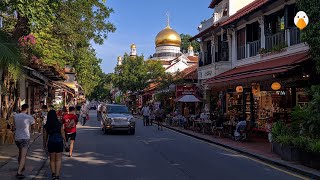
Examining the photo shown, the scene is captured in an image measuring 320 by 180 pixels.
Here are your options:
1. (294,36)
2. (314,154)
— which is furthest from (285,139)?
(294,36)

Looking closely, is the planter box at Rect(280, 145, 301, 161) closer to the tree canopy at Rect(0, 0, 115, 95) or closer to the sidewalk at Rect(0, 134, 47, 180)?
the sidewalk at Rect(0, 134, 47, 180)

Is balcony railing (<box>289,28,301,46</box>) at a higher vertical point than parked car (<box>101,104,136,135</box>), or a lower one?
higher

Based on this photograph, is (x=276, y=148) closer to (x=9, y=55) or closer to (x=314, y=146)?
(x=314, y=146)

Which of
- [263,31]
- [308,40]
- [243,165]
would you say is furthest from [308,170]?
[263,31]

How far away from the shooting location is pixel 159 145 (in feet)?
59.1

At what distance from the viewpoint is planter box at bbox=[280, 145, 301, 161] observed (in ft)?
40.3

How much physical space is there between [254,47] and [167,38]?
165ft

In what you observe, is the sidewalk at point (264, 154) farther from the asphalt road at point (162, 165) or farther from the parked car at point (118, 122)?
the parked car at point (118, 122)

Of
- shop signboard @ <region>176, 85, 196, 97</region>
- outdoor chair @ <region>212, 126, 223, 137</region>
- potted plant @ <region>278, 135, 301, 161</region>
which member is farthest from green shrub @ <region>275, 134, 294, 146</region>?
shop signboard @ <region>176, 85, 196, 97</region>

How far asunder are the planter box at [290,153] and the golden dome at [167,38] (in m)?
61.9

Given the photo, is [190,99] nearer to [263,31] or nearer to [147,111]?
[147,111]

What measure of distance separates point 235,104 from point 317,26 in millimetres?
14015

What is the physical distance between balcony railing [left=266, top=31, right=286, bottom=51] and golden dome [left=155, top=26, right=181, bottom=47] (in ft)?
171

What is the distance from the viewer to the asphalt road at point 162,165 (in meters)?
10.5
